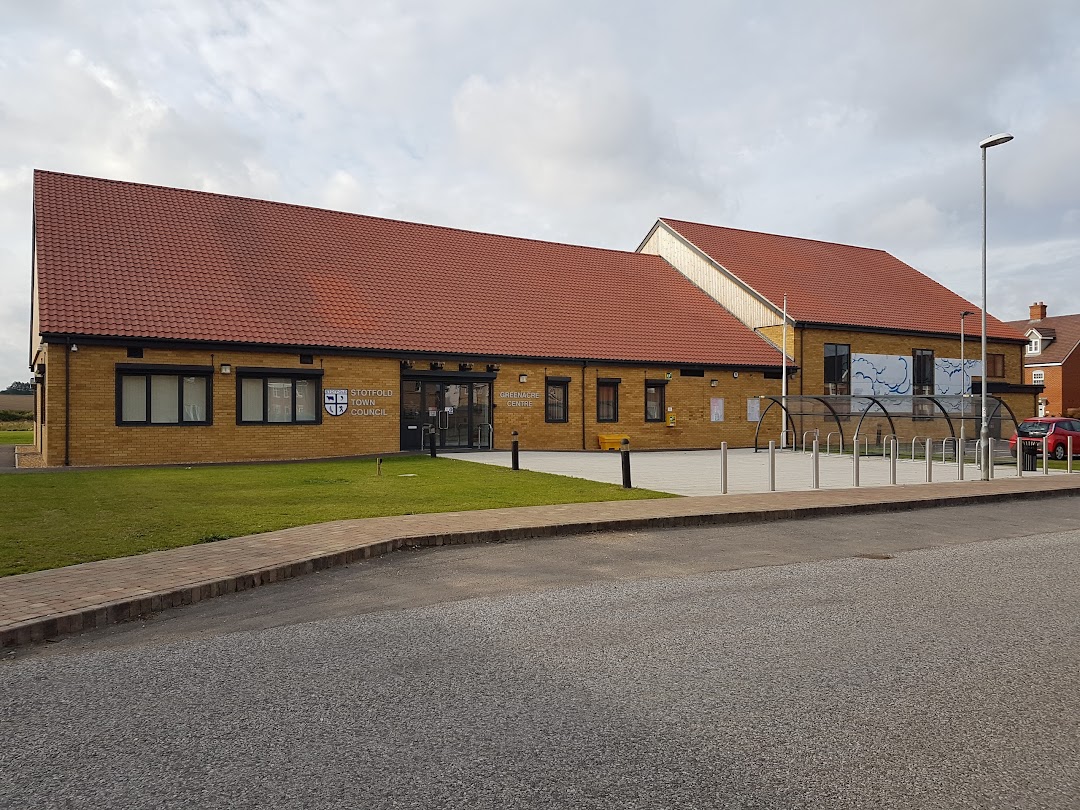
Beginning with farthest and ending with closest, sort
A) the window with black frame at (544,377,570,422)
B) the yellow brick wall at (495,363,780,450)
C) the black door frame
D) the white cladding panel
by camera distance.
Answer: the white cladding panel < the window with black frame at (544,377,570,422) < the yellow brick wall at (495,363,780,450) < the black door frame

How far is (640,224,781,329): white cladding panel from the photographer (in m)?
35.7

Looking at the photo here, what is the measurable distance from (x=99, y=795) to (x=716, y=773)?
2597mm

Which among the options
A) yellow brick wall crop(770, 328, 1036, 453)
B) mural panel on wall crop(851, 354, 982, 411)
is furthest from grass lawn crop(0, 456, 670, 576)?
mural panel on wall crop(851, 354, 982, 411)

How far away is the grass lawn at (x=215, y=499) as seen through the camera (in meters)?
9.38

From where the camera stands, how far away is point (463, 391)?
2738 centimetres

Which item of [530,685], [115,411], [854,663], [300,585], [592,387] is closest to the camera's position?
[530,685]

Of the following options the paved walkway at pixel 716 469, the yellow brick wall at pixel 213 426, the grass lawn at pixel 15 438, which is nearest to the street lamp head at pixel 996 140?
the paved walkway at pixel 716 469

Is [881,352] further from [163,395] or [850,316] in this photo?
[163,395]

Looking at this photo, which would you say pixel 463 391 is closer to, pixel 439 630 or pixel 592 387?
pixel 592 387

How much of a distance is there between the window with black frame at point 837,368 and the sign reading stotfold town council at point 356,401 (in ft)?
62.5

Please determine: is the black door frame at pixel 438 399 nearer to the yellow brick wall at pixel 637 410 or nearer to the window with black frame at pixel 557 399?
the yellow brick wall at pixel 637 410

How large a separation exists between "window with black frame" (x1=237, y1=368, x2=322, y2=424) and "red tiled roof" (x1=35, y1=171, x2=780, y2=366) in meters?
1.01

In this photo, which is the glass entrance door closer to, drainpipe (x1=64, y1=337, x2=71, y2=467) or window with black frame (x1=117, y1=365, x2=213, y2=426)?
window with black frame (x1=117, y1=365, x2=213, y2=426)

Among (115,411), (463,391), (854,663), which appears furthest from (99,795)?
(463,391)
